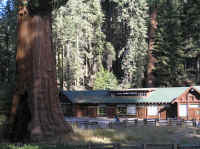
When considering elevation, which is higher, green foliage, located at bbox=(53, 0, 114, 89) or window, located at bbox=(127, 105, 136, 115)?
green foliage, located at bbox=(53, 0, 114, 89)

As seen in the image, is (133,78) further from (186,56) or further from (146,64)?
(186,56)

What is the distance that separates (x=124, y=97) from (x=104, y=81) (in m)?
14.0

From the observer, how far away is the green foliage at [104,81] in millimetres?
56000

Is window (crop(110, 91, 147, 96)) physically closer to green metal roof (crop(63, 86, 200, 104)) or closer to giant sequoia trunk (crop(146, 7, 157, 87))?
green metal roof (crop(63, 86, 200, 104))

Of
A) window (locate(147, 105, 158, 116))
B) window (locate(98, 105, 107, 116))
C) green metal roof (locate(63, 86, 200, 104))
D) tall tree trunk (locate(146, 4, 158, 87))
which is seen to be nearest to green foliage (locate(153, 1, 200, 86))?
tall tree trunk (locate(146, 4, 158, 87))

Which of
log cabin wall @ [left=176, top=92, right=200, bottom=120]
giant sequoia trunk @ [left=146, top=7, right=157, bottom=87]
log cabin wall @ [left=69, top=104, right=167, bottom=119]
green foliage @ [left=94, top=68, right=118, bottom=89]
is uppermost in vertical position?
giant sequoia trunk @ [left=146, top=7, right=157, bottom=87]

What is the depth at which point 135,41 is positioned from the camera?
2023 inches

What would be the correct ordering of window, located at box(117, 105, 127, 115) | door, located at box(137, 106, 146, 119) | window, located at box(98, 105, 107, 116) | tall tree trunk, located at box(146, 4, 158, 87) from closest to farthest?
door, located at box(137, 106, 146, 119) → window, located at box(117, 105, 127, 115) → window, located at box(98, 105, 107, 116) → tall tree trunk, located at box(146, 4, 158, 87)

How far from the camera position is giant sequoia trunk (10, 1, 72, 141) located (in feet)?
60.5

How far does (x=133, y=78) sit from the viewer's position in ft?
182

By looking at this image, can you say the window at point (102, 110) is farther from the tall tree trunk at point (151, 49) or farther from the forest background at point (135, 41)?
the tall tree trunk at point (151, 49)

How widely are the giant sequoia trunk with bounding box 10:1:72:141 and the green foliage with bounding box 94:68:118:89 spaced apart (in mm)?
35823

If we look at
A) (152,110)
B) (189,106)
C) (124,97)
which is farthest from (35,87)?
(124,97)

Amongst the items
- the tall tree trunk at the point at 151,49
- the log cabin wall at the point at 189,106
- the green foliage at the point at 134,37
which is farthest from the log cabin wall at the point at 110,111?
the green foliage at the point at 134,37
